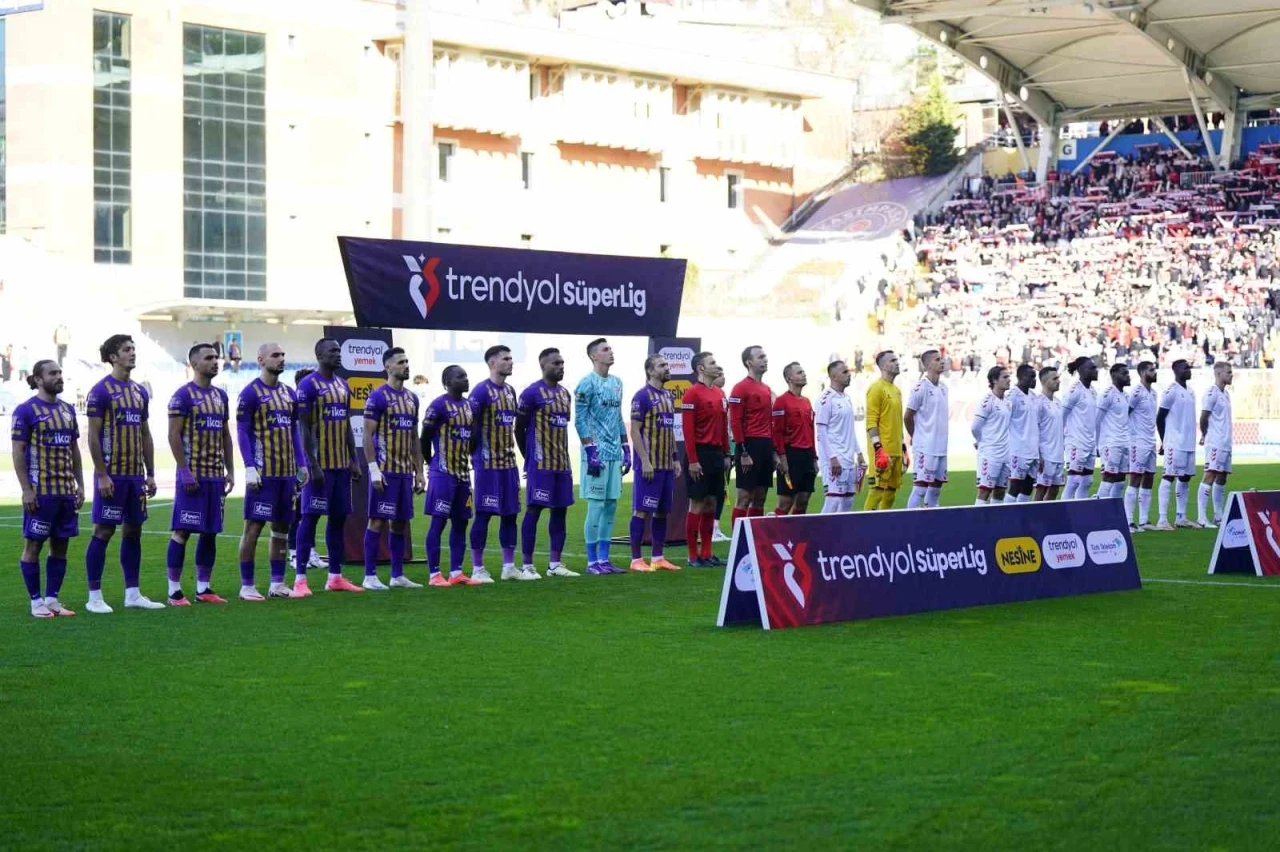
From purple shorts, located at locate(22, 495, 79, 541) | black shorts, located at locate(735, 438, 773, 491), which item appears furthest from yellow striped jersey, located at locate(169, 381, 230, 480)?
black shorts, located at locate(735, 438, 773, 491)

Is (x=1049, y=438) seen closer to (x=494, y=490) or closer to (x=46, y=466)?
(x=494, y=490)

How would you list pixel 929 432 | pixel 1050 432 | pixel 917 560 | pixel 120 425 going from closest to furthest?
1. pixel 917 560
2. pixel 120 425
3. pixel 929 432
4. pixel 1050 432

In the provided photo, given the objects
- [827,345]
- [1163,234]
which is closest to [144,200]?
[827,345]

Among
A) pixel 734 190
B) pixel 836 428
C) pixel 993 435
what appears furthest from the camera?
pixel 734 190

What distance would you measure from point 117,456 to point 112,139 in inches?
1765

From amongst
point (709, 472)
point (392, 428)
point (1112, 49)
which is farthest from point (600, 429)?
point (1112, 49)

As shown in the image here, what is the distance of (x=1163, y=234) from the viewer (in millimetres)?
50531

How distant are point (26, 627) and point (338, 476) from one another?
2.83 m

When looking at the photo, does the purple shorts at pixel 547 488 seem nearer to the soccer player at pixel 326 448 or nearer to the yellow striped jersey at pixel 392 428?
the yellow striped jersey at pixel 392 428

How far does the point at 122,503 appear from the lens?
11898 mm

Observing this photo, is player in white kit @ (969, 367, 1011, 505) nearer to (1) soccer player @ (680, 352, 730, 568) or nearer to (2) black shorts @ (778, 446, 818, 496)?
(2) black shorts @ (778, 446, 818, 496)

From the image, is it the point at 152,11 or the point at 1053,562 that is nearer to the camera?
the point at 1053,562

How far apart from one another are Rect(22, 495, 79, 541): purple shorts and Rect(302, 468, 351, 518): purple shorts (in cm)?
203

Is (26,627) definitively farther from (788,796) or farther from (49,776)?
(788,796)
